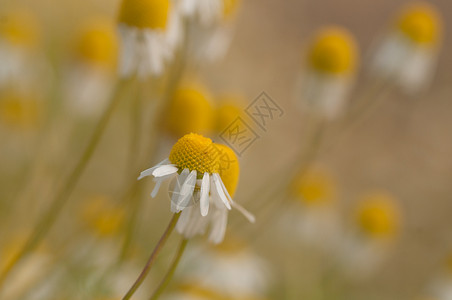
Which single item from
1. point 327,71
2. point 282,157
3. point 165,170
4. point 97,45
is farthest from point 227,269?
point 282,157

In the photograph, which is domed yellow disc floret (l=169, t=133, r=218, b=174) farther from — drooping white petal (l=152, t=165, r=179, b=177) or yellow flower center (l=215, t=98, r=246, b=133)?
yellow flower center (l=215, t=98, r=246, b=133)

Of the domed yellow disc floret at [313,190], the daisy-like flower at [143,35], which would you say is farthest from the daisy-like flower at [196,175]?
the domed yellow disc floret at [313,190]

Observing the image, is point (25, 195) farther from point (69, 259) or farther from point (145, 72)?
point (145, 72)

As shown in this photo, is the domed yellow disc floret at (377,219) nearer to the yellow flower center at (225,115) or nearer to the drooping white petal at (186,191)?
the yellow flower center at (225,115)

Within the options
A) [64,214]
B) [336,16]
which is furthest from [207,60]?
[336,16]

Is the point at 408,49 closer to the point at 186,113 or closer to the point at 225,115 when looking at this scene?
the point at 225,115

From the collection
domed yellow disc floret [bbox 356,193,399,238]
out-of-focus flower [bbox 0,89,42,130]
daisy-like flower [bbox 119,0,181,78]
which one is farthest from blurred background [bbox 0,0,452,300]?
daisy-like flower [bbox 119,0,181,78]
